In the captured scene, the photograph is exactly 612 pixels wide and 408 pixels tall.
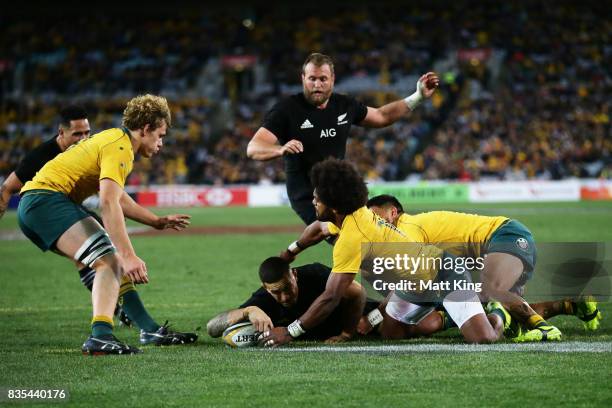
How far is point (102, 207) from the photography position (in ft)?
23.6

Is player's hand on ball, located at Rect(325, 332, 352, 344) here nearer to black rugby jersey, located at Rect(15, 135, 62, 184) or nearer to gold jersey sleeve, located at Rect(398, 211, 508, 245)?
gold jersey sleeve, located at Rect(398, 211, 508, 245)

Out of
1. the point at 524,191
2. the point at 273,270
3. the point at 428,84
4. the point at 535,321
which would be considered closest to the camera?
the point at 273,270

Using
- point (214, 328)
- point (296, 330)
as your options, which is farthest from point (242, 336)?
point (296, 330)

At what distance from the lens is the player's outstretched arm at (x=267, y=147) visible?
8289 mm

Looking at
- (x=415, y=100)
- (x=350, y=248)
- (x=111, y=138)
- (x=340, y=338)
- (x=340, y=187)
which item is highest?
(x=415, y=100)

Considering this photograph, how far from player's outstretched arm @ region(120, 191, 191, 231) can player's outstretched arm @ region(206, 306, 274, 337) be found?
97 centimetres

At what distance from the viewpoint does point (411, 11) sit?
50906mm

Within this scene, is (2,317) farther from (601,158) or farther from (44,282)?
(601,158)

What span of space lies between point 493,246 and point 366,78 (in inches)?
1530

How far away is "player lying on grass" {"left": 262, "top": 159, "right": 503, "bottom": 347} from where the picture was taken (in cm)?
741

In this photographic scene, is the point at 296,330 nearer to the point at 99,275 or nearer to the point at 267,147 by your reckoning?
the point at 99,275

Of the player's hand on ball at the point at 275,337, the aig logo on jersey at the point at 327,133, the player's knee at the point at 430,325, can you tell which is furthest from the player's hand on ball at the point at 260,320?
the aig logo on jersey at the point at 327,133

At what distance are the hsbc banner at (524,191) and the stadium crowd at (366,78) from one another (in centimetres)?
106

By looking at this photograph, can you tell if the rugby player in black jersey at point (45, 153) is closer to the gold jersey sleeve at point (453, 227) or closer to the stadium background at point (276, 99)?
the stadium background at point (276, 99)
